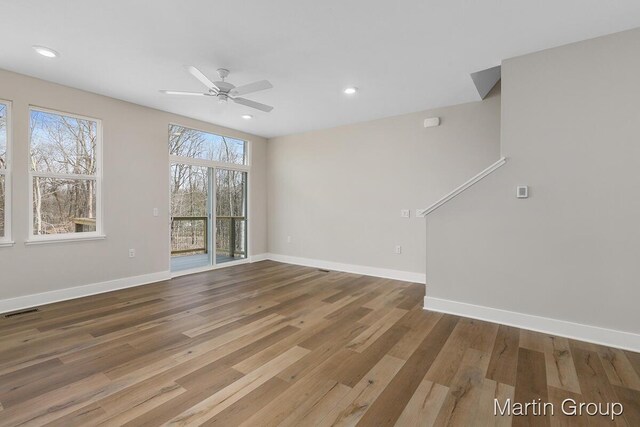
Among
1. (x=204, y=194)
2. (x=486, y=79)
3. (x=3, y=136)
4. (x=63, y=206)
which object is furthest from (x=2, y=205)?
(x=486, y=79)

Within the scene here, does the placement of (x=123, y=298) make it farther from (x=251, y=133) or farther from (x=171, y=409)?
(x=251, y=133)

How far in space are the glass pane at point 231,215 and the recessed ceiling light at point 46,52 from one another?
2.93 metres

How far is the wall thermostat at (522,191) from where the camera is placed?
2.95 metres

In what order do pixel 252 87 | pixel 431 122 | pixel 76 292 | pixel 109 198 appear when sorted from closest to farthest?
pixel 252 87, pixel 76 292, pixel 109 198, pixel 431 122

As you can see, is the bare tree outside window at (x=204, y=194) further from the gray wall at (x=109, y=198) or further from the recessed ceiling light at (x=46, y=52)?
the recessed ceiling light at (x=46, y=52)

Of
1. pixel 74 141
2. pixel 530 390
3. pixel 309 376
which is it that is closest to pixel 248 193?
pixel 74 141

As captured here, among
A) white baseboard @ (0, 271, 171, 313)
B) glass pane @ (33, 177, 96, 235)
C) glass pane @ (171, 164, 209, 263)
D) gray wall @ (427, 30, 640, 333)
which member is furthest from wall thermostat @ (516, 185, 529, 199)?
glass pane @ (33, 177, 96, 235)

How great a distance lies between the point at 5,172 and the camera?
343 cm

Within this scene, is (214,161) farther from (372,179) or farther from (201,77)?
(372,179)

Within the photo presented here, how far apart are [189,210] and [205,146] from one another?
1.24 m

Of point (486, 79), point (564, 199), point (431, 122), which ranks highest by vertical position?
point (486, 79)

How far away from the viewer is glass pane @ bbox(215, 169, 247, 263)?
5.85 meters

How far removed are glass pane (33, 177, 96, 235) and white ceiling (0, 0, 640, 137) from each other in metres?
1.30

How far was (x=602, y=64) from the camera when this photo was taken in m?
2.66
